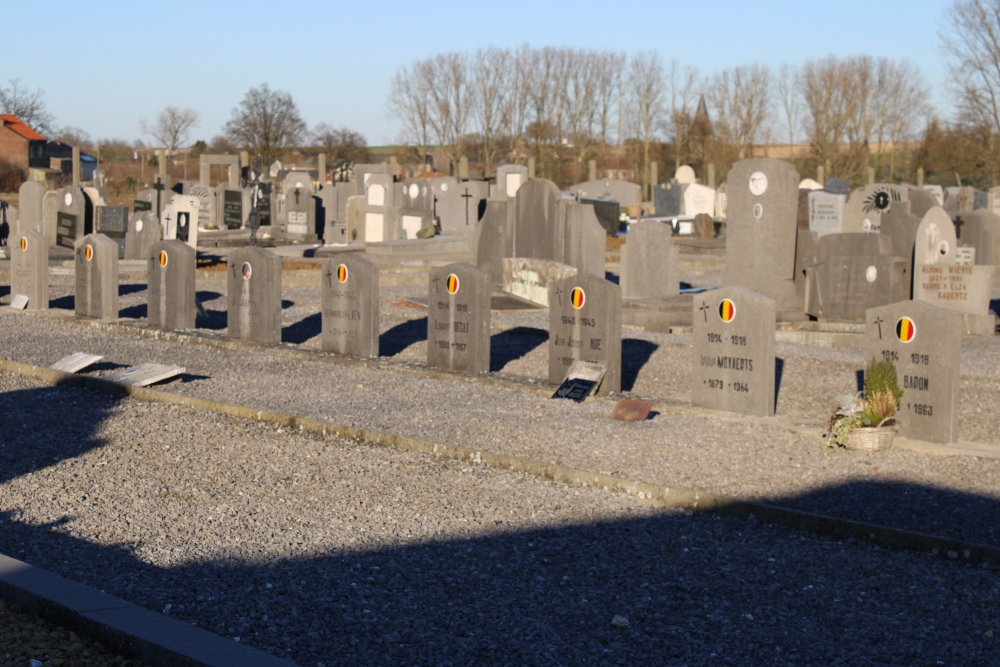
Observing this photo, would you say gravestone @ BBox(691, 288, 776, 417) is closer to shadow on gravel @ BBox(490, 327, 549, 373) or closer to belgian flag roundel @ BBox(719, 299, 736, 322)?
belgian flag roundel @ BBox(719, 299, 736, 322)

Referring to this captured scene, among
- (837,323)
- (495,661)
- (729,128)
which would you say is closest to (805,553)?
(495,661)

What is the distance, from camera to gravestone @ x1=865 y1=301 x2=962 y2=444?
25.0 feet

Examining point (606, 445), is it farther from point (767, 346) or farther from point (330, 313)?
point (330, 313)

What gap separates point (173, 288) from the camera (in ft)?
44.7

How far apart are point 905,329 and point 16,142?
59610mm

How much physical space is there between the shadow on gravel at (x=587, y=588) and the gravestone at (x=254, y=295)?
6.14 m

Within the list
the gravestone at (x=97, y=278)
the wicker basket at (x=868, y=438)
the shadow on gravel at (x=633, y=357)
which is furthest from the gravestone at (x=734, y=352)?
the gravestone at (x=97, y=278)

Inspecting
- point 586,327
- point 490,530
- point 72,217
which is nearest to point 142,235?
point 72,217

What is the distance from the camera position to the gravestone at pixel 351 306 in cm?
1168

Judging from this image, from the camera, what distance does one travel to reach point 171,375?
997 cm

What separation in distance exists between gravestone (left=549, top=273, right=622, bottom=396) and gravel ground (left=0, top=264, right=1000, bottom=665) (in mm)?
504

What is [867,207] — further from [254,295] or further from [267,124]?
[267,124]

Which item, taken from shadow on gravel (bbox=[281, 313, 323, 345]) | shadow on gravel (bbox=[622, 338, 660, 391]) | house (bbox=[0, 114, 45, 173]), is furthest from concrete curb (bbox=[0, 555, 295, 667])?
house (bbox=[0, 114, 45, 173])

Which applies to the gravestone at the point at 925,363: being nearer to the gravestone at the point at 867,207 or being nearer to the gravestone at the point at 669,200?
the gravestone at the point at 867,207
